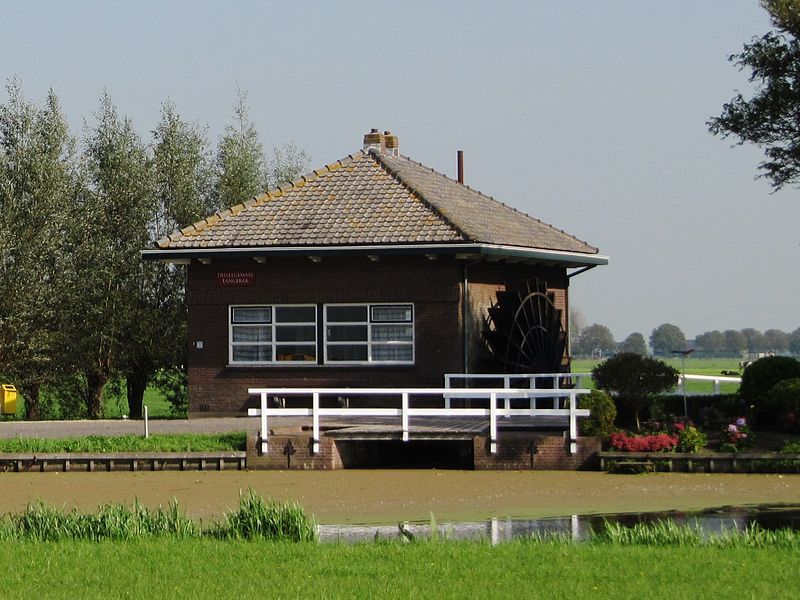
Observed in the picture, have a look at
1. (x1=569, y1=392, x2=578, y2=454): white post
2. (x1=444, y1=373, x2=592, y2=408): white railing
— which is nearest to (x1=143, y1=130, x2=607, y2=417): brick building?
(x1=444, y1=373, x2=592, y2=408): white railing

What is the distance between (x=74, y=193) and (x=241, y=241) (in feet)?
42.1

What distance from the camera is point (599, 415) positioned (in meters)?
25.2

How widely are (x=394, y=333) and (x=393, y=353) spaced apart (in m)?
0.44

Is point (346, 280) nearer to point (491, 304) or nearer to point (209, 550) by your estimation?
point (491, 304)

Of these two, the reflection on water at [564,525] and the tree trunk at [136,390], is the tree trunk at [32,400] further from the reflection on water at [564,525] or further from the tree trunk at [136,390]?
the reflection on water at [564,525]

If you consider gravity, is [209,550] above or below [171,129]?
below

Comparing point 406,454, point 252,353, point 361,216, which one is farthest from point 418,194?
point 406,454

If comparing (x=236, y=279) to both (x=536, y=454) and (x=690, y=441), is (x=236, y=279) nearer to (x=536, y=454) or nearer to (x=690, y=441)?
(x=536, y=454)

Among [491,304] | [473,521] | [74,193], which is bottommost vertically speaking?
[473,521]

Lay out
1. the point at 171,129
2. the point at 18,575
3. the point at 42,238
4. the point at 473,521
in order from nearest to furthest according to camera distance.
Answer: the point at 18,575
the point at 473,521
the point at 42,238
the point at 171,129

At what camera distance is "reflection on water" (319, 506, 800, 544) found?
16.0 metres

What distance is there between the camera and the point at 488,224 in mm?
34938

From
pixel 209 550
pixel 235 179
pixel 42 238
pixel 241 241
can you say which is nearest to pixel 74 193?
pixel 42 238

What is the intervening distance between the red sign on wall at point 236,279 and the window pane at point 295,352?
1.57 meters
